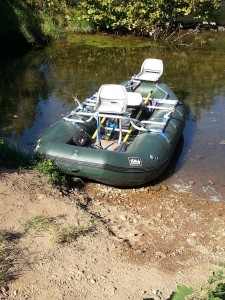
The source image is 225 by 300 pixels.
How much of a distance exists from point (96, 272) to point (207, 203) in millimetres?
2384

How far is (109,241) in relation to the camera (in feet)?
15.8

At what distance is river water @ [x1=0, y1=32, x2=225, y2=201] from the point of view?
7.36 meters

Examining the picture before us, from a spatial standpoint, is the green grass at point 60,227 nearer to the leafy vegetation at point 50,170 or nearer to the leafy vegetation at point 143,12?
the leafy vegetation at point 50,170

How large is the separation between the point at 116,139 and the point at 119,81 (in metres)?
4.69

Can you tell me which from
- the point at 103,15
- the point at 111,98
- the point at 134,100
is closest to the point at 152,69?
the point at 134,100

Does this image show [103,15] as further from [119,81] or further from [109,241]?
[109,241]

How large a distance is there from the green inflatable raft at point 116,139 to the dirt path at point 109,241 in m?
0.35

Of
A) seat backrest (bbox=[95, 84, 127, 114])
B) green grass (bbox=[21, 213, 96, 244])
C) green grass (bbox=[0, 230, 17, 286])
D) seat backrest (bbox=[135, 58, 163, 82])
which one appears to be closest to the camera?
green grass (bbox=[0, 230, 17, 286])

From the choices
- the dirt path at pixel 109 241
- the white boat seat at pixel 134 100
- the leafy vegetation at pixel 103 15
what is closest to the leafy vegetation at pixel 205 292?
the dirt path at pixel 109 241

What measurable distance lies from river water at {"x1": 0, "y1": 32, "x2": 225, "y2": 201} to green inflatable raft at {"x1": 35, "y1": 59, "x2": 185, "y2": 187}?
2.02 feet

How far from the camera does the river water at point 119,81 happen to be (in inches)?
290

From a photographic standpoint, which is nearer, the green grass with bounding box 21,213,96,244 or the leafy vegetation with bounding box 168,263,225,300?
the leafy vegetation with bounding box 168,263,225,300

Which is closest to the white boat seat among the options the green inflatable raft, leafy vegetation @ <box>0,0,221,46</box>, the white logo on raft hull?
the green inflatable raft

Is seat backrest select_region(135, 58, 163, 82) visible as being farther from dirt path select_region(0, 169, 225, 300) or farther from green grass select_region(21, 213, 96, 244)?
green grass select_region(21, 213, 96, 244)
